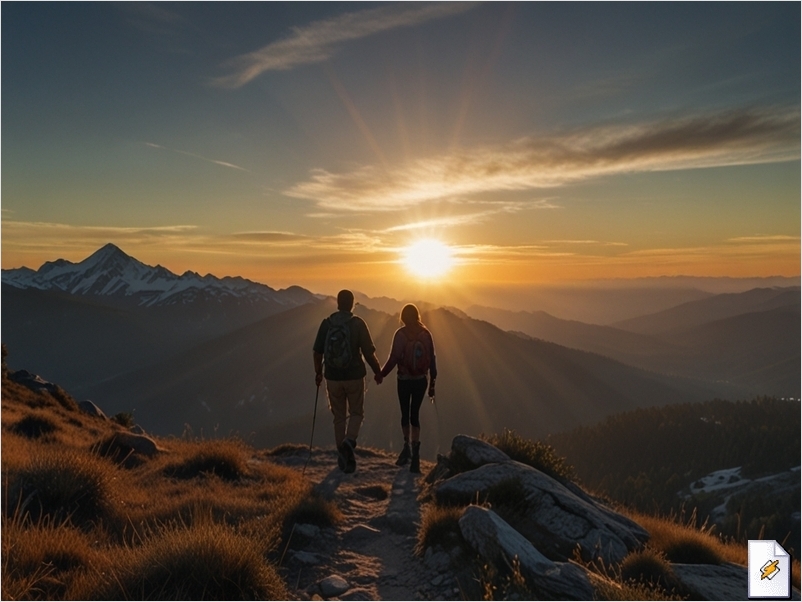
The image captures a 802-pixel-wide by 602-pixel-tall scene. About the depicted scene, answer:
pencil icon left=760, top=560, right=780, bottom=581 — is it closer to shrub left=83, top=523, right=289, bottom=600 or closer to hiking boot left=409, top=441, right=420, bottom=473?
shrub left=83, top=523, right=289, bottom=600

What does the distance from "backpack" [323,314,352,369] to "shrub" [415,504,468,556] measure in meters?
4.63

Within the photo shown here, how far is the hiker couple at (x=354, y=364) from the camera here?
11945 millimetres

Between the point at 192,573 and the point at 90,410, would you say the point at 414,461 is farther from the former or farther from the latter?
the point at 90,410

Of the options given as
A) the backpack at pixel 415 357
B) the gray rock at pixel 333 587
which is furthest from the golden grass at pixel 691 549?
the backpack at pixel 415 357

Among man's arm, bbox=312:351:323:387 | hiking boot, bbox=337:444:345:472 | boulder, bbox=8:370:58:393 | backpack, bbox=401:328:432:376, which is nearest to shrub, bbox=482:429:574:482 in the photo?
backpack, bbox=401:328:432:376

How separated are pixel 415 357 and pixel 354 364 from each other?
65.6 inches

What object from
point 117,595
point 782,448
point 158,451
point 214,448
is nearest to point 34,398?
point 158,451

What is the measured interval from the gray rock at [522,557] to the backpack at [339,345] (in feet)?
17.4

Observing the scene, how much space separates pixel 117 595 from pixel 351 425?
744 centimetres

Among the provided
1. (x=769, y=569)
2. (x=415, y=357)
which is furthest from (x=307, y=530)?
(x=769, y=569)

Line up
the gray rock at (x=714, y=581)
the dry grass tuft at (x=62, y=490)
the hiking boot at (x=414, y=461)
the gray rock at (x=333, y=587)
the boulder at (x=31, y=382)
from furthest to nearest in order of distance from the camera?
1. the boulder at (x=31, y=382)
2. the hiking boot at (x=414, y=461)
3. the dry grass tuft at (x=62, y=490)
4. the gray rock at (x=714, y=581)
5. the gray rock at (x=333, y=587)

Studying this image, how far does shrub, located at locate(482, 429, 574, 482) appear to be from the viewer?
12460mm

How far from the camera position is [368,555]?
797cm

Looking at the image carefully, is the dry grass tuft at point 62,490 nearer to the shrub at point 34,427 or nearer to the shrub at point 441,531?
the shrub at point 441,531
